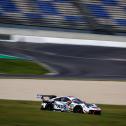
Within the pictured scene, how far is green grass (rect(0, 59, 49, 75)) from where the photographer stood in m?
19.5

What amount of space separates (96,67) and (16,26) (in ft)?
40.9

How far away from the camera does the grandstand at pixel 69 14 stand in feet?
106

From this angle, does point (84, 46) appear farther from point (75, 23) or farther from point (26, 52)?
point (75, 23)

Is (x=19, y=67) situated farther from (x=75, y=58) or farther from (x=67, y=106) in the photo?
(x=67, y=106)

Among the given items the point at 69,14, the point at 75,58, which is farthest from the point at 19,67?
the point at 69,14

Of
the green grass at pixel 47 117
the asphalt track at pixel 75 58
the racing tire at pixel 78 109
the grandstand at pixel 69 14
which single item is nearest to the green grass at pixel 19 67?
the asphalt track at pixel 75 58

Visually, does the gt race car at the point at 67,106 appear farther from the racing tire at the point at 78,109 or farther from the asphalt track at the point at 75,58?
the asphalt track at the point at 75,58

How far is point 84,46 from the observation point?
2625 centimetres

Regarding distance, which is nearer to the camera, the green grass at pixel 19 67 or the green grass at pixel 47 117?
the green grass at pixel 47 117

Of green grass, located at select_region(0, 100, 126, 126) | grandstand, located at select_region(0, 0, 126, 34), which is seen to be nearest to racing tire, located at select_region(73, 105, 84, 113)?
green grass, located at select_region(0, 100, 126, 126)

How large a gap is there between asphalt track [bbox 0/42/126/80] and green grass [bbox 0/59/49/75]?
2.13 ft

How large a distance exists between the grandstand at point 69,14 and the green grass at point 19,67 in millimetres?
10611

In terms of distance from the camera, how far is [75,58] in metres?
23.3

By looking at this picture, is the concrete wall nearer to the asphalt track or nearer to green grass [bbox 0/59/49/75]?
the asphalt track
